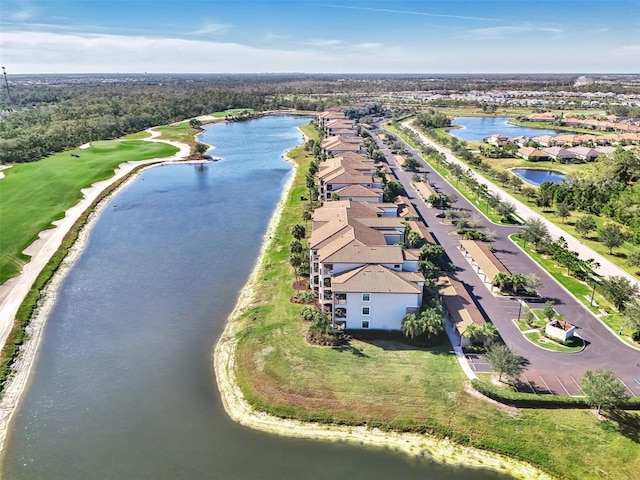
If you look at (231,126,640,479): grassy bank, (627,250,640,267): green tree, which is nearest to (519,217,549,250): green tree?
(627,250,640,267): green tree

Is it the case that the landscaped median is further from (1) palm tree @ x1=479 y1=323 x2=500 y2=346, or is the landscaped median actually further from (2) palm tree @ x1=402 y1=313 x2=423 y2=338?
(2) palm tree @ x1=402 y1=313 x2=423 y2=338

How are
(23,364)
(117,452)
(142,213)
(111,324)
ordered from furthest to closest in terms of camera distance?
(142,213)
(111,324)
(23,364)
(117,452)

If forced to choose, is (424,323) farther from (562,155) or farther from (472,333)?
(562,155)

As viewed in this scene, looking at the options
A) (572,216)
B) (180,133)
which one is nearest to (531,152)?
(572,216)

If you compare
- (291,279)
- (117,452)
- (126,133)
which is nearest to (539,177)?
(291,279)

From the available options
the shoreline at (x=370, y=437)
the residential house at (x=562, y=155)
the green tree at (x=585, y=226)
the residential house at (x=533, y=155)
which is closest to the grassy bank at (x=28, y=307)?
the shoreline at (x=370, y=437)

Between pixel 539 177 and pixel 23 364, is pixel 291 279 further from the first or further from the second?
pixel 539 177

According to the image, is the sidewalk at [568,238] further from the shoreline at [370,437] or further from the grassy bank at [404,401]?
the shoreline at [370,437]
